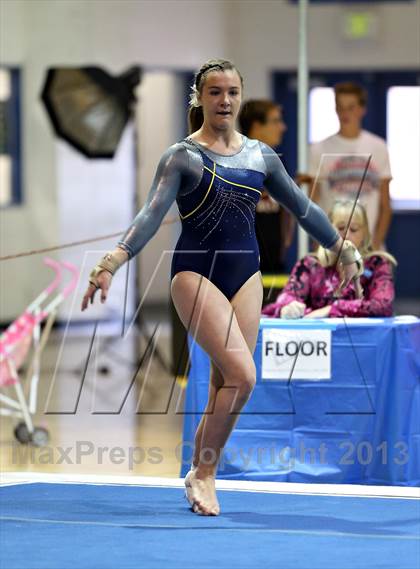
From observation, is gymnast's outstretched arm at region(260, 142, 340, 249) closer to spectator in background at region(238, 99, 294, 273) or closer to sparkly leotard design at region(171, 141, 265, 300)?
sparkly leotard design at region(171, 141, 265, 300)

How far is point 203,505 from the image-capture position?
4.60 metres

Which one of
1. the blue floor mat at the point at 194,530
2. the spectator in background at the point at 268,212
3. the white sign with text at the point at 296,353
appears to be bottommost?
the blue floor mat at the point at 194,530

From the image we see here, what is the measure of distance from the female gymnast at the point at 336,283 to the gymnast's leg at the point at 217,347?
1.25 meters

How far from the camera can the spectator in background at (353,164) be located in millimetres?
7375

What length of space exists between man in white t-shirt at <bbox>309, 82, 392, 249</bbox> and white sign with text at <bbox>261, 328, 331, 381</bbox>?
1741 millimetres

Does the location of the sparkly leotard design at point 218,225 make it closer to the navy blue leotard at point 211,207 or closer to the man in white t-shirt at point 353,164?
the navy blue leotard at point 211,207

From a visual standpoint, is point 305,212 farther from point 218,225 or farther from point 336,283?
point 336,283

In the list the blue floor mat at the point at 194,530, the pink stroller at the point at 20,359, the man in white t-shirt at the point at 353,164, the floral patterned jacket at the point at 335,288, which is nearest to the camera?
the blue floor mat at the point at 194,530

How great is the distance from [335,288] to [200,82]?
164cm

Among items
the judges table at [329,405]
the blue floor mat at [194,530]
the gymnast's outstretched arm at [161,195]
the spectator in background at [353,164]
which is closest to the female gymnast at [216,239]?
the gymnast's outstretched arm at [161,195]

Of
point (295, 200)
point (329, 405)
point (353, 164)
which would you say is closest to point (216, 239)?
point (295, 200)

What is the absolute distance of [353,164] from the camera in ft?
24.5

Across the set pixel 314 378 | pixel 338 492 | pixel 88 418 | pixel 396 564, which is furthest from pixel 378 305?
pixel 88 418

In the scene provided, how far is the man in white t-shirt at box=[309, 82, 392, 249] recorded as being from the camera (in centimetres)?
738
